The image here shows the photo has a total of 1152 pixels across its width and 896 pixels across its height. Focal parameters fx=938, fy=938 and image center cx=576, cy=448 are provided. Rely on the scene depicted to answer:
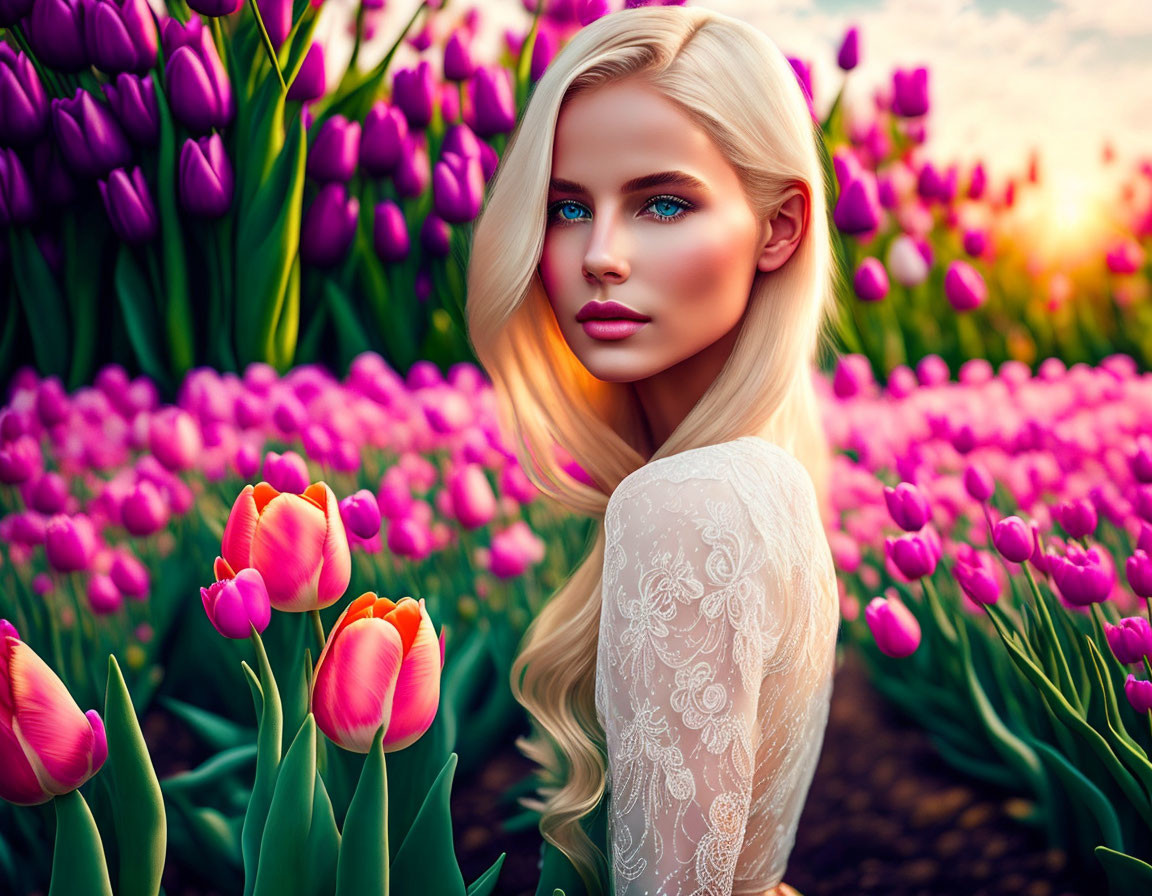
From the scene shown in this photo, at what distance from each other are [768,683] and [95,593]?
2.90ft

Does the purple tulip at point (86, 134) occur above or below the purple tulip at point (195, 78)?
below

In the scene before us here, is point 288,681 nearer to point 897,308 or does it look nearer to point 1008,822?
point 1008,822

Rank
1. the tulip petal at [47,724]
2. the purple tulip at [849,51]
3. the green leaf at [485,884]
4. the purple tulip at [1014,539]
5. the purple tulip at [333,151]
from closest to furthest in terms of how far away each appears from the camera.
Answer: the tulip petal at [47,724] → the green leaf at [485,884] → the purple tulip at [1014,539] → the purple tulip at [333,151] → the purple tulip at [849,51]

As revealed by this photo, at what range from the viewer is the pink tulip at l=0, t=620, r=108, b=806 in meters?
0.87

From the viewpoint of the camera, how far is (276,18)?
55.2 inches

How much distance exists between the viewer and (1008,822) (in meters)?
1.36

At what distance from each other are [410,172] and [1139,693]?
129 cm

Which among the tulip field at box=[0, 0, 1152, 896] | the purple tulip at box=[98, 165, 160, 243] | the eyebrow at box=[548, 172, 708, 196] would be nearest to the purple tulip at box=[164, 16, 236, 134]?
the tulip field at box=[0, 0, 1152, 896]

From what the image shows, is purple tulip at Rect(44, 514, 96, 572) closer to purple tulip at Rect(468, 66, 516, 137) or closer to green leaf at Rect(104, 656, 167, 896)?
green leaf at Rect(104, 656, 167, 896)

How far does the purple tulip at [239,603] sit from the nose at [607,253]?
49 centimetres

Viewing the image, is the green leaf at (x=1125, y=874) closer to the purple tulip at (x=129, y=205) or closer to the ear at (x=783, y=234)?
the ear at (x=783, y=234)

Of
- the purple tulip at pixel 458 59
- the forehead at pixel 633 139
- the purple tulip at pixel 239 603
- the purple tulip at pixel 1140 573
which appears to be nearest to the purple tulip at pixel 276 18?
the purple tulip at pixel 458 59

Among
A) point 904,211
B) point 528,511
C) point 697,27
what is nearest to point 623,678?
point 528,511

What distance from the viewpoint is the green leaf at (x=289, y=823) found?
0.95 metres
